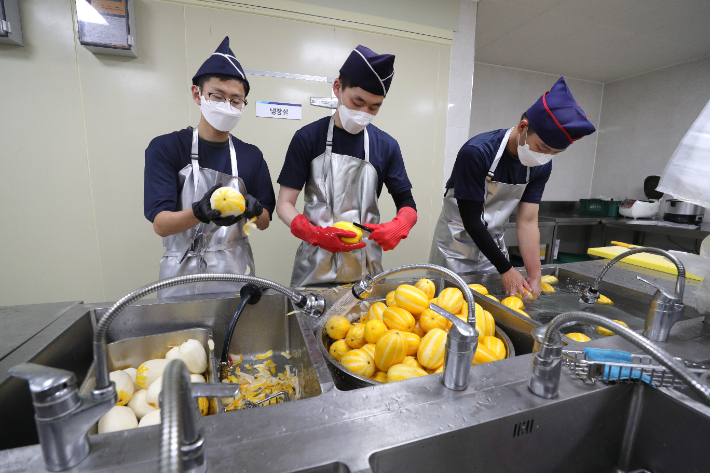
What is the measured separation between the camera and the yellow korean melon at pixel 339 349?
1.20 m

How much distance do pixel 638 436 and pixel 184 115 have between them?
11.9ft

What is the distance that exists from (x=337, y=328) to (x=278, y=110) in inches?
104

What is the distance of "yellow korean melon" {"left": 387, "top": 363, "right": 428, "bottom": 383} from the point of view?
3.40 feet

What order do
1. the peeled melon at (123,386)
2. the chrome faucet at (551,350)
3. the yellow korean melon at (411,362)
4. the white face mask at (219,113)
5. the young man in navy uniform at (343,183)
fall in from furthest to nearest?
the young man in navy uniform at (343,183)
the white face mask at (219,113)
the yellow korean melon at (411,362)
the peeled melon at (123,386)
the chrome faucet at (551,350)

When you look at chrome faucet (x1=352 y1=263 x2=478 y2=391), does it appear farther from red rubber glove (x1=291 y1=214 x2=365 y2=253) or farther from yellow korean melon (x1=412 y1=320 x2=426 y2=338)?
red rubber glove (x1=291 y1=214 x2=365 y2=253)

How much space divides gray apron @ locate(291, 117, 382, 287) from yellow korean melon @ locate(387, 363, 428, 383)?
3.72ft

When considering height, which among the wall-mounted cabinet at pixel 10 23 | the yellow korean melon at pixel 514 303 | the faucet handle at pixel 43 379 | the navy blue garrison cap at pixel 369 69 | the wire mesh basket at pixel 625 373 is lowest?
the yellow korean melon at pixel 514 303

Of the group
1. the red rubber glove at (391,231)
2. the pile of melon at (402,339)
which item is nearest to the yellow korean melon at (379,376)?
the pile of melon at (402,339)

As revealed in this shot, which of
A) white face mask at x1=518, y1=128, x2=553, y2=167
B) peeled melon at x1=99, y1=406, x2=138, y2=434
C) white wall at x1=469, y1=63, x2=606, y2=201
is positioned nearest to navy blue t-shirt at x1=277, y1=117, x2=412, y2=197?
white face mask at x1=518, y1=128, x2=553, y2=167

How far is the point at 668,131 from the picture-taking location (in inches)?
193

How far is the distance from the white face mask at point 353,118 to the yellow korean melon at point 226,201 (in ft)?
2.71

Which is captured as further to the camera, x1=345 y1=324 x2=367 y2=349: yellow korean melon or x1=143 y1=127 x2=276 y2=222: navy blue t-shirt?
x1=143 y1=127 x2=276 y2=222: navy blue t-shirt

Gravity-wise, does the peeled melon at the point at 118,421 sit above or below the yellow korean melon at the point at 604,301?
below

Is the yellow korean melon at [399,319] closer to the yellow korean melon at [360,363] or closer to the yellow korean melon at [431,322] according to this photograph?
the yellow korean melon at [431,322]
